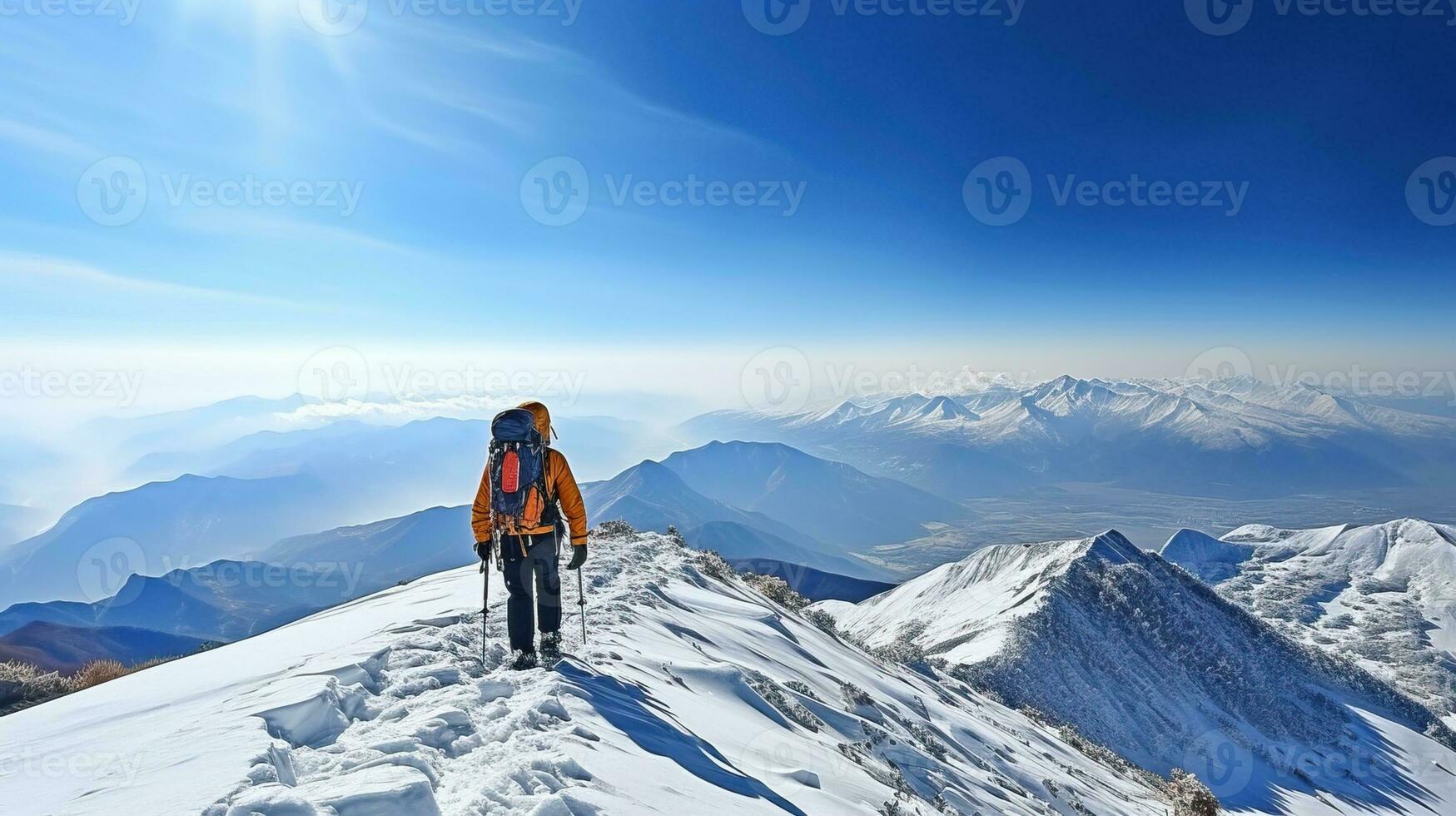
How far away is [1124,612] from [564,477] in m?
70.1

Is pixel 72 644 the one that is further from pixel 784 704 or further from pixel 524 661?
pixel 784 704

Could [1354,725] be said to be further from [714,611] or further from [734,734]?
[734,734]

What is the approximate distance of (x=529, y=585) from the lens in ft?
27.1

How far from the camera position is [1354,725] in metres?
61.1

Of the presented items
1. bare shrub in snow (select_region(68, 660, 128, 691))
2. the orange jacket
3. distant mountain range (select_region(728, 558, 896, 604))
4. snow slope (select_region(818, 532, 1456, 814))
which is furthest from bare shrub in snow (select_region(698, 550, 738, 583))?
distant mountain range (select_region(728, 558, 896, 604))

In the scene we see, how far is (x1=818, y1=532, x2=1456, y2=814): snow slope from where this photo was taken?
4694 cm

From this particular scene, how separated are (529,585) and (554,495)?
1.24 meters

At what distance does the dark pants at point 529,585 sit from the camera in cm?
813

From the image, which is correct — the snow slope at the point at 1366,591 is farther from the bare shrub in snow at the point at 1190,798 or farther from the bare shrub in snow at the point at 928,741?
the bare shrub in snow at the point at 928,741

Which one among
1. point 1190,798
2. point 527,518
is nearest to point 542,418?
point 527,518

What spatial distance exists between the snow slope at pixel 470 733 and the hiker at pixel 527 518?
672 millimetres

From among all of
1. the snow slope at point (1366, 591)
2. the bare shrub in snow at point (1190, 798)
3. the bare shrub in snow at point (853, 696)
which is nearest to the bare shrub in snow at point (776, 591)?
the bare shrub in snow at point (853, 696)

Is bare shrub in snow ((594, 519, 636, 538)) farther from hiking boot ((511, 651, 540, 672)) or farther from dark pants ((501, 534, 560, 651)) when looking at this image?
hiking boot ((511, 651, 540, 672))

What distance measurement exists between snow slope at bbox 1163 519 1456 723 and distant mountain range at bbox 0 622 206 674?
6237 inches
